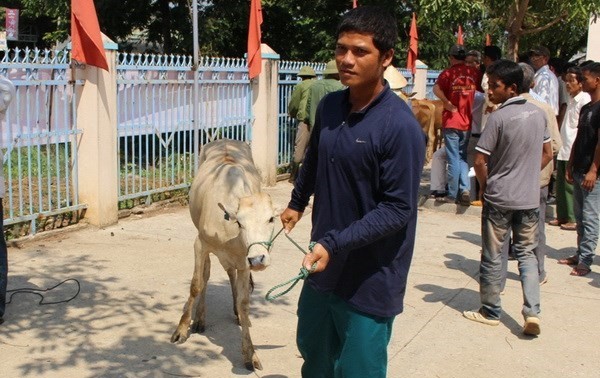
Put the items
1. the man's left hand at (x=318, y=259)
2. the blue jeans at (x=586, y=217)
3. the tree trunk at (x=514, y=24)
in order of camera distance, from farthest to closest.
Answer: the tree trunk at (x=514, y=24) → the blue jeans at (x=586, y=217) → the man's left hand at (x=318, y=259)

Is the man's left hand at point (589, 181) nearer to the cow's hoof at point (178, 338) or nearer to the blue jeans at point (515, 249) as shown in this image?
the blue jeans at point (515, 249)

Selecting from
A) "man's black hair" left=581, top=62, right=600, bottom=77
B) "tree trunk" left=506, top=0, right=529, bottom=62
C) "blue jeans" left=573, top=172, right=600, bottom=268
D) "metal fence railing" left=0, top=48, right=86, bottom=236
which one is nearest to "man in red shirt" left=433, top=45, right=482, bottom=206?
"tree trunk" left=506, top=0, right=529, bottom=62

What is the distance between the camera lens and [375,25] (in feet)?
9.52

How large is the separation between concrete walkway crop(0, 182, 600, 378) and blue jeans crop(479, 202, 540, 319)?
0.96 feet

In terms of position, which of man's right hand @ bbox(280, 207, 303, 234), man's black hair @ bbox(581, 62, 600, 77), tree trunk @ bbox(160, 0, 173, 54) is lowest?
man's right hand @ bbox(280, 207, 303, 234)

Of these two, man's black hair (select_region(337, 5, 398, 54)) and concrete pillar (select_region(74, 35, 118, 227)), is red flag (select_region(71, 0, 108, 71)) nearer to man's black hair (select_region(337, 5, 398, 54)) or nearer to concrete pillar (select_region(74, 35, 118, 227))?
concrete pillar (select_region(74, 35, 118, 227))

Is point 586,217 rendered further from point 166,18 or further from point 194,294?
point 166,18

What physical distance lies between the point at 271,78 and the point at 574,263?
18.8 feet

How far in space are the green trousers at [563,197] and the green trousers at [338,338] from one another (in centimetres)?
638

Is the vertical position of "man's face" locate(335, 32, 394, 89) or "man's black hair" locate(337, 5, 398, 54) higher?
"man's black hair" locate(337, 5, 398, 54)

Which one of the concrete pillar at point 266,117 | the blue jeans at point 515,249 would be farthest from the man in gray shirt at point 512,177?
the concrete pillar at point 266,117

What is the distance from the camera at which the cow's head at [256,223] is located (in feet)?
13.1

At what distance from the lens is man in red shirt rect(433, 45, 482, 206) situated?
10047mm

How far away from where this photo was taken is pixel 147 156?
9.30 meters
